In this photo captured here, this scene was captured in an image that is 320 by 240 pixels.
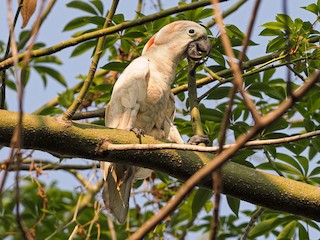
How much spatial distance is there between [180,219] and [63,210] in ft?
3.12

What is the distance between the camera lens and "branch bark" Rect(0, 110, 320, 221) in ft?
8.24

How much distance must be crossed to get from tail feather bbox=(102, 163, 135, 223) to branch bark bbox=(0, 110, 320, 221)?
36.7 inches

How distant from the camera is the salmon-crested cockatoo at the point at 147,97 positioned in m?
3.50

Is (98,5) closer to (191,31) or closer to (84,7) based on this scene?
(84,7)

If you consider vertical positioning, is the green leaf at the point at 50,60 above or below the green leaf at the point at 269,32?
below

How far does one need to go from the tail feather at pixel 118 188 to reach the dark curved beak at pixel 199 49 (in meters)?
0.75

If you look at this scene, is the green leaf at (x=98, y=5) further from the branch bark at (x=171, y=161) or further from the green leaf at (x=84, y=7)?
the branch bark at (x=171, y=161)

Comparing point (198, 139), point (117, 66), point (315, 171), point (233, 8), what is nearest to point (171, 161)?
point (198, 139)

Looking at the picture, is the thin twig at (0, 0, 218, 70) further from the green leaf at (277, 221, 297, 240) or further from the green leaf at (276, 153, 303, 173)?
the green leaf at (277, 221, 297, 240)

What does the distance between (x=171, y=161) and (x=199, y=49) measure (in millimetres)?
1232

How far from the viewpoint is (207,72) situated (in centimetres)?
348

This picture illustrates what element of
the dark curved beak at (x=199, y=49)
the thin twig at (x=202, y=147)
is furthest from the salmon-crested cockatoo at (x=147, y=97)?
the thin twig at (x=202, y=147)

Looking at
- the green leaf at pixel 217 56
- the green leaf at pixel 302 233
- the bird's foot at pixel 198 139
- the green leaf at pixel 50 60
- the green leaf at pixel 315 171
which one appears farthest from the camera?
the green leaf at pixel 50 60

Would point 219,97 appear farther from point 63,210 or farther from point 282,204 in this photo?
point 63,210
